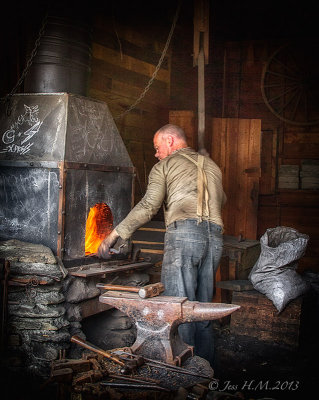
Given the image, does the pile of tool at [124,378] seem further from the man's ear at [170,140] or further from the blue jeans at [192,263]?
the man's ear at [170,140]

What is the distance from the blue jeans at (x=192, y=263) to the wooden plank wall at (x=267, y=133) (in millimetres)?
4593

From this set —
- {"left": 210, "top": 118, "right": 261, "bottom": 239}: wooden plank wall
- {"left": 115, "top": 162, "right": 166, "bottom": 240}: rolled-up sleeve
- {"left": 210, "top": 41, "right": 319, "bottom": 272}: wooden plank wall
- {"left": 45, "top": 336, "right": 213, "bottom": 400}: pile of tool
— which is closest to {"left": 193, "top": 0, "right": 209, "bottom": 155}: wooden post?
{"left": 115, "top": 162, "right": 166, "bottom": 240}: rolled-up sleeve

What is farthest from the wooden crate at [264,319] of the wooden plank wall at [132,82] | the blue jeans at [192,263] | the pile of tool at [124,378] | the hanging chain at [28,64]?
the hanging chain at [28,64]

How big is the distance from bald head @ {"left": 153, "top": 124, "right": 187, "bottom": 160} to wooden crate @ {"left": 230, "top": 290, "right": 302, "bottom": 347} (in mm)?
1911

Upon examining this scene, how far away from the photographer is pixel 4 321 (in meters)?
3.80

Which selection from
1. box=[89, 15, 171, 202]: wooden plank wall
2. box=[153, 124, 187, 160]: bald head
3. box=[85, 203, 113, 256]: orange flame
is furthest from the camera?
box=[89, 15, 171, 202]: wooden plank wall

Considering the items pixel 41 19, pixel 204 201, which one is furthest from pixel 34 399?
pixel 41 19

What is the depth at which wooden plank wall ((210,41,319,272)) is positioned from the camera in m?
8.36

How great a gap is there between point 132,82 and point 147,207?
3519mm

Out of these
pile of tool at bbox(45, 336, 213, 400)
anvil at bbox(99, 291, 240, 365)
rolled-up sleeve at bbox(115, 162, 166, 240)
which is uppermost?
rolled-up sleeve at bbox(115, 162, 166, 240)

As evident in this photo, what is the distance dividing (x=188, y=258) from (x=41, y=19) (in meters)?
2.67

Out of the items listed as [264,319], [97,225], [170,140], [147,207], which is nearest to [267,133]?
[264,319]

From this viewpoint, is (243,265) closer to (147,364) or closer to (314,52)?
(147,364)

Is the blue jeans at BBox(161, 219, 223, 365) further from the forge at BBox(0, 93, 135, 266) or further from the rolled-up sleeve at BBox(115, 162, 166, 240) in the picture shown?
the forge at BBox(0, 93, 135, 266)
